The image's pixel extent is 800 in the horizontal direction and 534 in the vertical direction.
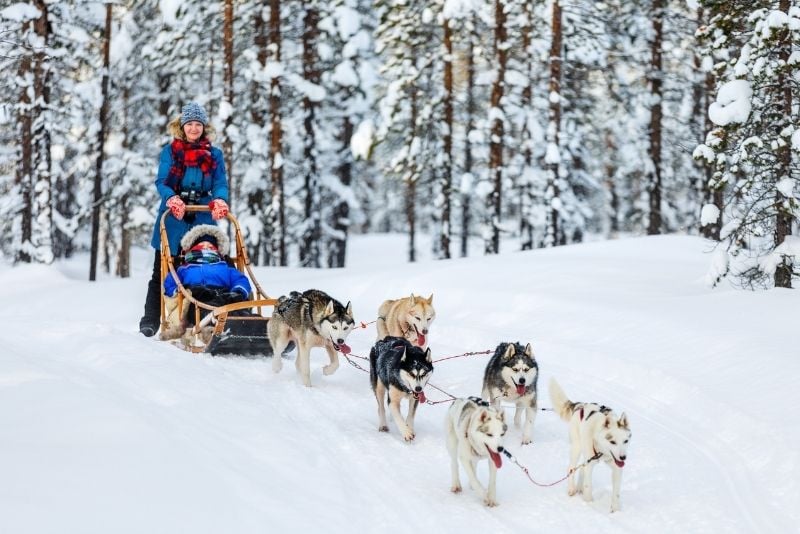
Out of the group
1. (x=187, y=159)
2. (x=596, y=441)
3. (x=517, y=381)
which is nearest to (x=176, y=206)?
(x=187, y=159)

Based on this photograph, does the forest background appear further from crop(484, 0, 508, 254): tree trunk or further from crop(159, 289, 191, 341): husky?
crop(159, 289, 191, 341): husky

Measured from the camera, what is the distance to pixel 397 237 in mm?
49719

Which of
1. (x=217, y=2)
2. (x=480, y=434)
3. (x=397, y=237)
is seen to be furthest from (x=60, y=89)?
(x=397, y=237)

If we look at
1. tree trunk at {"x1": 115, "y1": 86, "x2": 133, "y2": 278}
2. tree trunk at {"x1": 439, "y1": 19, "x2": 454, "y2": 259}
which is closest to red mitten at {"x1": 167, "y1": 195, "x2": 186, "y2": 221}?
tree trunk at {"x1": 439, "y1": 19, "x2": 454, "y2": 259}

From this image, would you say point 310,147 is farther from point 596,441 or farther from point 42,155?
point 596,441

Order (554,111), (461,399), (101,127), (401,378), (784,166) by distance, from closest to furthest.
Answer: (461,399) < (401,378) < (784,166) < (554,111) < (101,127)

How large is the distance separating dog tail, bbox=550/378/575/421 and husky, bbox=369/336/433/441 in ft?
3.31

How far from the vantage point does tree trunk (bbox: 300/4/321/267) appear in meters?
21.0

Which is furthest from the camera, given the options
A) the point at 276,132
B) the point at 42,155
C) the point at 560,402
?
the point at 276,132

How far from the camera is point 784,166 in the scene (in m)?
9.81

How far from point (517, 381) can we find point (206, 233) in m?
4.83

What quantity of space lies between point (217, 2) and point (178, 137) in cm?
1269

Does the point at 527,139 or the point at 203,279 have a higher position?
the point at 527,139

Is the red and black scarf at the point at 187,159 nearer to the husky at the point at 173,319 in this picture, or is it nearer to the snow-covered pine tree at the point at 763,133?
the husky at the point at 173,319
